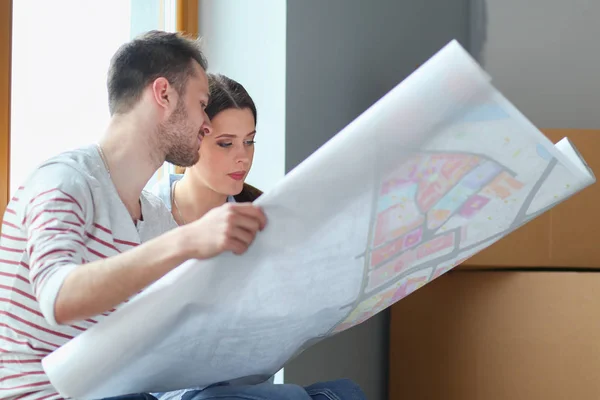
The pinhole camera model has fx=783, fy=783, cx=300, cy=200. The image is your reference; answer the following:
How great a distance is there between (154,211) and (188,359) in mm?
359

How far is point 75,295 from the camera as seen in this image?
69 centimetres

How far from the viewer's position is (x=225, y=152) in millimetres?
1354

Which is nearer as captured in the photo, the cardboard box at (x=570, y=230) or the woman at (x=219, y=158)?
the woman at (x=219, y=158)

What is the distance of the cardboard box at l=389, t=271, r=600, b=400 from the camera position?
138 centimetres

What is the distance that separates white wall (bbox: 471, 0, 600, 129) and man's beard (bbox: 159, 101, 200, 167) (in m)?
1.39

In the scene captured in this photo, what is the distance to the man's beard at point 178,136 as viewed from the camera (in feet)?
3.27

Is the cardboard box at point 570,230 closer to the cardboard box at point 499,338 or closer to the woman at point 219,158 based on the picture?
the cardboard box at point 499,338

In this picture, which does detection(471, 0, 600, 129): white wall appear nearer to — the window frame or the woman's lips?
the woman's lips

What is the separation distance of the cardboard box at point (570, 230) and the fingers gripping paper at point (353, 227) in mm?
828

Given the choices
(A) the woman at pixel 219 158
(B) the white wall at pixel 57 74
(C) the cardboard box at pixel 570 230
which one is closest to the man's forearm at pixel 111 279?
(B) the white wall at pixel 57 74

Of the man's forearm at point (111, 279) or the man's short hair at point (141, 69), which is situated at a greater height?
the man's short hair at point (141, 69)

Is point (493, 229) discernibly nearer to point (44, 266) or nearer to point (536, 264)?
point (44, 266)

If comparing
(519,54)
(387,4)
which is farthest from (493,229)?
(519,54)

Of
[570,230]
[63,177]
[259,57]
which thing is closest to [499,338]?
[570,230]
